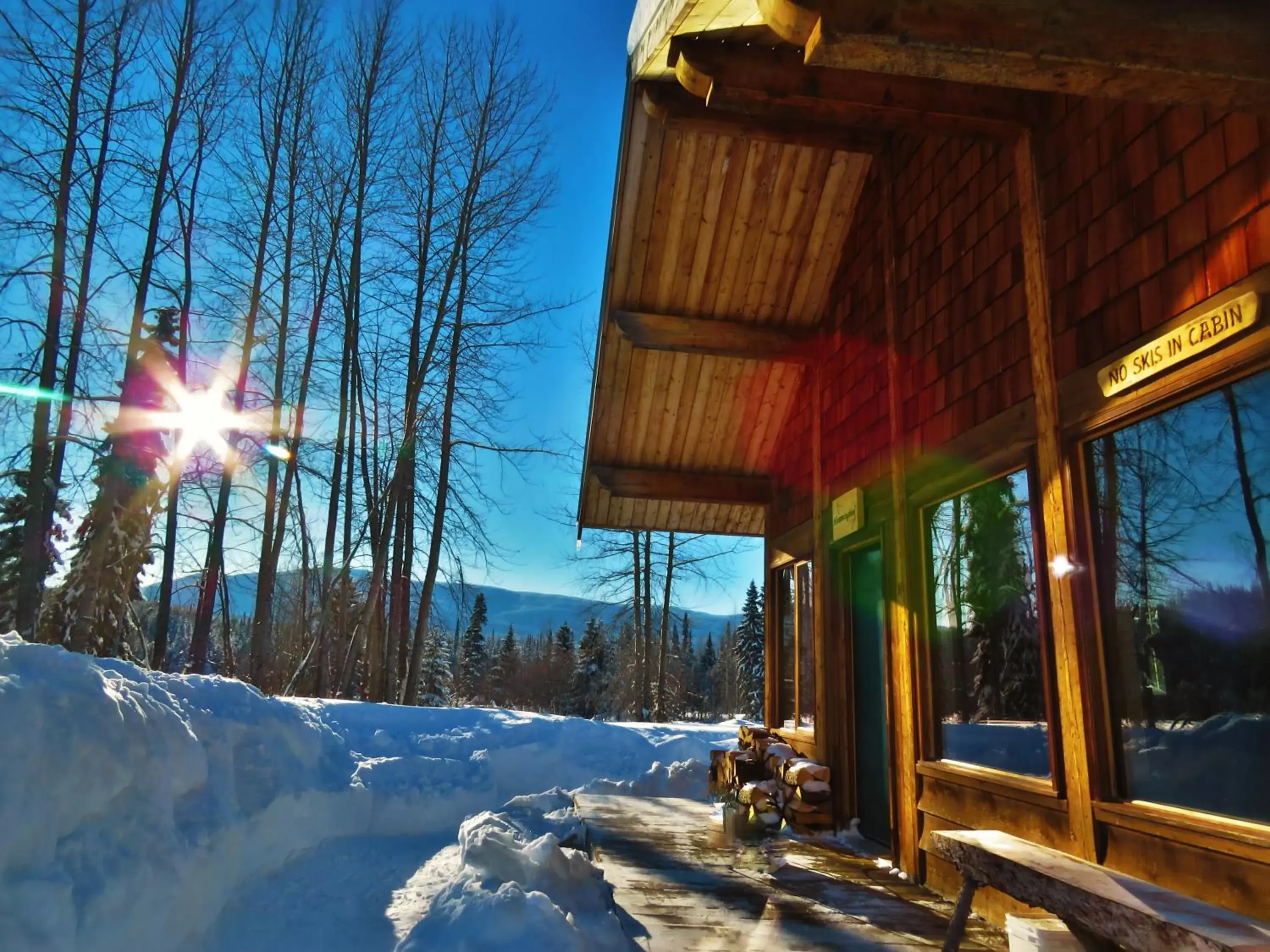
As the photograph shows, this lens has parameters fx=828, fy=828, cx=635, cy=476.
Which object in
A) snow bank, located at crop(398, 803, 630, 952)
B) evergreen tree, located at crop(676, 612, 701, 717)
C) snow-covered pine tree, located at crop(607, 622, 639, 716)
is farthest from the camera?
evergreen tree, located at crop(676, 612, 701, 717)

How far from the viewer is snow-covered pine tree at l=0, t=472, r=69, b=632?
12992 mm

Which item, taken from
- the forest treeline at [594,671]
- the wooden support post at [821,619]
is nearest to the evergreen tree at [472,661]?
the forest treeline at [594,671]

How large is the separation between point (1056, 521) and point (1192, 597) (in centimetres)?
81

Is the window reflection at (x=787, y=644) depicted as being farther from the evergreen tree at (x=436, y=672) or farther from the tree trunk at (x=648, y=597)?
the evergreen tree at (x=436, y=672)

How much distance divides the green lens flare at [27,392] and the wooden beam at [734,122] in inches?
442

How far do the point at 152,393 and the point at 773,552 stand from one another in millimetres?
13375

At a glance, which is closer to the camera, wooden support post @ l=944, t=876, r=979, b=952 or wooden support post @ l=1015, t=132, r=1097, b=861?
wooden support post @ l=944, t=876, r=979, b=952

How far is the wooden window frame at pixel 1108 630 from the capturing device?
2861 millimetres

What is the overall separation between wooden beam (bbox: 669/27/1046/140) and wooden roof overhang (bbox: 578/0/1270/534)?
12mm

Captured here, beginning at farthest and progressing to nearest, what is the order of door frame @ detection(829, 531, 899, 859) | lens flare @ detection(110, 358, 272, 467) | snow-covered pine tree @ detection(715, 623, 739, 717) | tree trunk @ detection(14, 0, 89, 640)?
1. snow-covered pine tree @ detection(715, 623, 739, 717)
2. lens flare @ detection(110, 358, 272, 467)
3. tree trunk @ detection(14, 0, 89, 640)
4. door frame @ detection(829, 531, 899, 859)

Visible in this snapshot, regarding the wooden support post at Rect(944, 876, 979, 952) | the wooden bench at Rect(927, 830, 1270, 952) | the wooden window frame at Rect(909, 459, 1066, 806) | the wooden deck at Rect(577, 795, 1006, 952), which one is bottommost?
the wooden deck at Rect(577, 795, 1006, 952)

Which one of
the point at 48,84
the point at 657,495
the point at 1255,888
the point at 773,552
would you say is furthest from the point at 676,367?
the point at 48,84

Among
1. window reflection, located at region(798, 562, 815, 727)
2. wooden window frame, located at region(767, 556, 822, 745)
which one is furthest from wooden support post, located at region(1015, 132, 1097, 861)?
window reflection, located at region(798, 562, 815, 727)

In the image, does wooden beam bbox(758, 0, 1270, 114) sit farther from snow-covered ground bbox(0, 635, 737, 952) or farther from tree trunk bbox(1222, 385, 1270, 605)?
snow-covered ground bbox(0, 635, 737, 952)
